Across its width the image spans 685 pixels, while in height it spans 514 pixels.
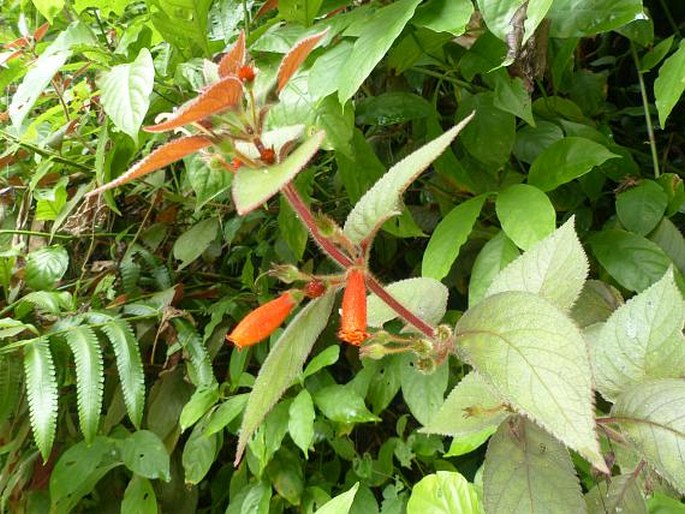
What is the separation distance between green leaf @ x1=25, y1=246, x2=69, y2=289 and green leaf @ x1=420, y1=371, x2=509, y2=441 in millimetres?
745

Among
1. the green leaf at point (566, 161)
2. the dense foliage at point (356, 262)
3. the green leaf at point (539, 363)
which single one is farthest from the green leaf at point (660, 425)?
the green leaf at point (566, 161)

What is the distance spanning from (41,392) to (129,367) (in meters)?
0.12

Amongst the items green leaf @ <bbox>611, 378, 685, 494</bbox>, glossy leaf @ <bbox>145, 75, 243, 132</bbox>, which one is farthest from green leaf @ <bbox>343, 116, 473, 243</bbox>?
green leaf @ <bbox>611, 378, 685, 494</bbox>

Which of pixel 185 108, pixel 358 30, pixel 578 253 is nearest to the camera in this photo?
pixel 185 108

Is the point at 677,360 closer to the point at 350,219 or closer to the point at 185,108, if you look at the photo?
the point at 350,219

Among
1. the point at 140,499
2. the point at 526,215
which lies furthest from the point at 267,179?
the point at 140,499

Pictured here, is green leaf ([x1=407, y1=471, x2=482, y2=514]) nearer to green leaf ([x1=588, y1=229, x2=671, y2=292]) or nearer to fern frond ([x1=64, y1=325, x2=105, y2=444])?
green leaf ([x1=588, y1=229, x2=671, y2=292])

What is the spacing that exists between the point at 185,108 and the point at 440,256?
1.44 ft

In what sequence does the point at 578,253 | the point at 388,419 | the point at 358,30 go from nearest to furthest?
the point at 578,253 → the point at 358,30 → the point at 388,419

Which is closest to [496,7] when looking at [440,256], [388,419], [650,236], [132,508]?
[440,256]

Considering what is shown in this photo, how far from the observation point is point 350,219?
42cm

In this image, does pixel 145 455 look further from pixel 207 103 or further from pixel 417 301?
pixel 207 103

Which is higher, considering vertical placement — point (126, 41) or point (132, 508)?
point (126, 41)

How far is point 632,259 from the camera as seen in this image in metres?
0.75
